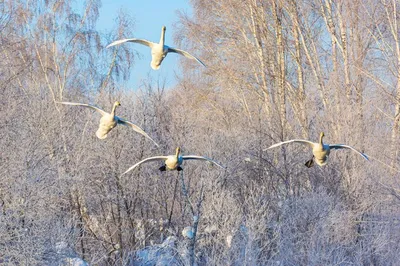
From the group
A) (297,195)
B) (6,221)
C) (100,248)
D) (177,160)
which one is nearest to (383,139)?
(297,195)

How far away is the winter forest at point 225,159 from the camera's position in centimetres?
1278

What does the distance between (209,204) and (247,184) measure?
7.85 ft

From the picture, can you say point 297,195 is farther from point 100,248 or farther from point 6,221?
point 6,221

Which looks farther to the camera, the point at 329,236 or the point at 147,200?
the point at 147,200

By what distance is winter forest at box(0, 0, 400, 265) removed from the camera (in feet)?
41.9

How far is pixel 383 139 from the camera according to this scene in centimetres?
1530

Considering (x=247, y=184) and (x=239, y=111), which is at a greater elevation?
(x=239, y=111)

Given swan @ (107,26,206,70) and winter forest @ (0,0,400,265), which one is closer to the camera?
swan @ (107,26,206,70)

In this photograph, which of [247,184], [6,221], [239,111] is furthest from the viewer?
[239,111]

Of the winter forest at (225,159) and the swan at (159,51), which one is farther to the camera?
the winter forest at (225,159)

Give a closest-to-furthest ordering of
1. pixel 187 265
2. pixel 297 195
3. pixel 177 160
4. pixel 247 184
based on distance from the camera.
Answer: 1. pixel 177 160
2. pixel 187 265
3. pixel 297 195
4. pixel 247 184

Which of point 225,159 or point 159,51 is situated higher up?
point 159,51

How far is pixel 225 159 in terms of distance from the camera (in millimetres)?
17156

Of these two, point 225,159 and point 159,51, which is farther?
point 225,159
